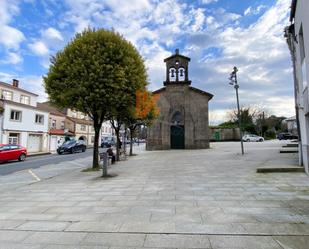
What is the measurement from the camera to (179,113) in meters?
27.8

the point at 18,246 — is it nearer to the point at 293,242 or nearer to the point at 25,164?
the point at 293,242

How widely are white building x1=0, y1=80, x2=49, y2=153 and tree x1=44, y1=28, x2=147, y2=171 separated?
19107mm

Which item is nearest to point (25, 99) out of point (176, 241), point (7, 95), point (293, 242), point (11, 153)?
point (7, 95)

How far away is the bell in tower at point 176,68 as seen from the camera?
27156 mm

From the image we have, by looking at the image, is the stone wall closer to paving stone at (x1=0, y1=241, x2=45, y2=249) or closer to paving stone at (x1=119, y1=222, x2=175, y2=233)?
paving stone at (x1=119, y1=222, x2=175, y2=233)

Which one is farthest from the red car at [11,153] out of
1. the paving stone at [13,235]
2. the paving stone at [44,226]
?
the paving stone at [13,235]

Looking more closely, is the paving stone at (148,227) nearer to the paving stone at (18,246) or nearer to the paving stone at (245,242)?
the paving stone at (245,242)

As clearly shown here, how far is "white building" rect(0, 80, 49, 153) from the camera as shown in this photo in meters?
26.7

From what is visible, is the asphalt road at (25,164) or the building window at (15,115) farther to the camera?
the building window at (15,115)

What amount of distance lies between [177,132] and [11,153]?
17.4m

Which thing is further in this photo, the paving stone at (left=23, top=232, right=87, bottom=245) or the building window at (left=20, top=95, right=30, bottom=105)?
the building window at (left=20, top=95, right=30, bottom=105)

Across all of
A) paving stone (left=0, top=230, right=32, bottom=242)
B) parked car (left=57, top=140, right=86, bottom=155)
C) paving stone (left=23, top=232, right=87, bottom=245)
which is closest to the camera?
paving stone (left=23, top=232, right=87, bottom=245)

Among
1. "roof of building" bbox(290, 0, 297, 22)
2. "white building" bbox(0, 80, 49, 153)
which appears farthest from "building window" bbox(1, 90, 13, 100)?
"roof of building" bbox(290, 0, 297, 22)

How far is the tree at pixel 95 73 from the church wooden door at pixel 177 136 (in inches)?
646
